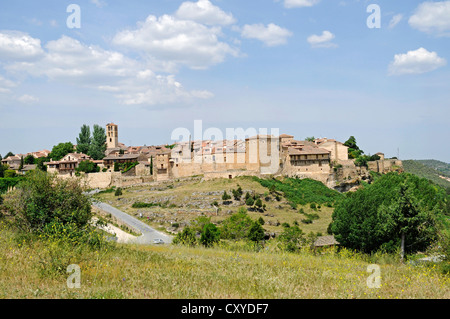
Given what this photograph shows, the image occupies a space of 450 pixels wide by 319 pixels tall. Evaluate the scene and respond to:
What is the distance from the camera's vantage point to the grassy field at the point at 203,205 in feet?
129

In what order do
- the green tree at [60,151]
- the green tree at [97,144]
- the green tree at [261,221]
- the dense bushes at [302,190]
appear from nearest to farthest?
the green tree at [261,221] < the dense bushes at [302,190] < the green tree at [60,151] < the green tree at [97,144]

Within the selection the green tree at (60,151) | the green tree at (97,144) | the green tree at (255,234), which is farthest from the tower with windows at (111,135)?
the green tree at (255,234)

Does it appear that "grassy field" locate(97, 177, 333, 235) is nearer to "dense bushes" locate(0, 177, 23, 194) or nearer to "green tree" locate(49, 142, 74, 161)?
"dense bushes" locate(0, 177, 23, 194)

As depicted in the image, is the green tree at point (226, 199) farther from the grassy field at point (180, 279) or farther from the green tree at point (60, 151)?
the green tree at point (60, 151)

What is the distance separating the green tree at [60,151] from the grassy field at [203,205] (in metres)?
22.4

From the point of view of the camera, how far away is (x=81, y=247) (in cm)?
988

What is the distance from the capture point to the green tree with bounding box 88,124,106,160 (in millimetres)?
73581

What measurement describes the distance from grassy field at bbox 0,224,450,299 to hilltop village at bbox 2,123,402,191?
43.1 metres

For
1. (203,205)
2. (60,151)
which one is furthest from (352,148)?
(60,151)

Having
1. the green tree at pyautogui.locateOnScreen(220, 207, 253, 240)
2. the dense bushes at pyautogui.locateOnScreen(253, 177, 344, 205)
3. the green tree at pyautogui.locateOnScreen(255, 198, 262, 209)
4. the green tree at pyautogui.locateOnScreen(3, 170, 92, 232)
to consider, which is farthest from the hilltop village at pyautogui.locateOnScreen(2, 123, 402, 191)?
the green tree at pyautogui.locateOnScreen(3, 170, 92, 232)

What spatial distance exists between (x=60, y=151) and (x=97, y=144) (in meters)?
7.66
